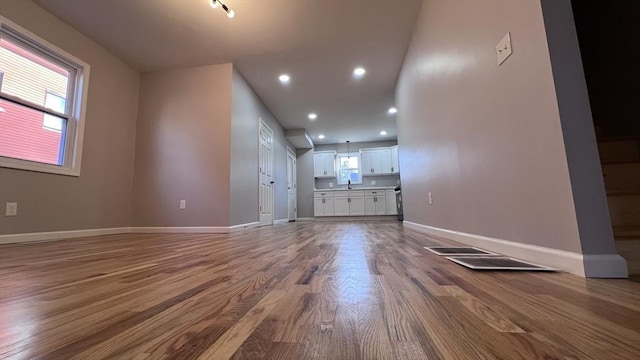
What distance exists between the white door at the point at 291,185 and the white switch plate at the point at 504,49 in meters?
5.97

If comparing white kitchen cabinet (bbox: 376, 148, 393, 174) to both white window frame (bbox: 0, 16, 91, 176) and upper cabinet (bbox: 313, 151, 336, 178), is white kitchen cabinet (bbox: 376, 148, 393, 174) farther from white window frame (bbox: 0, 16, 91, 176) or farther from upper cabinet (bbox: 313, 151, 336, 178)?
white window frame (bbox: 0, 16, 91, 176)

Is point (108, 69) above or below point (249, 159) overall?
above

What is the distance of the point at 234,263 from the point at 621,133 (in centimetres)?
255

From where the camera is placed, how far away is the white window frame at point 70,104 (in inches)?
99.4

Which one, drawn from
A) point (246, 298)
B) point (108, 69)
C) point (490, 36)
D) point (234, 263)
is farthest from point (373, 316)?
point (108, 69)

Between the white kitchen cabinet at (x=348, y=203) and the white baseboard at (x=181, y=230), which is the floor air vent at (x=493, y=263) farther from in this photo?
the white kitchen cabinet at (x=348, y=203)

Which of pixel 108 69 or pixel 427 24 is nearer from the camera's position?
pixel 427 24

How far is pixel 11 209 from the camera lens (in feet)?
7.72

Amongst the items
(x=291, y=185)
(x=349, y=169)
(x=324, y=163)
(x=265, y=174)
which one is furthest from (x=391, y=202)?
(x=265, y=174)

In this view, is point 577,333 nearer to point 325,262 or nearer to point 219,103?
point 325,262

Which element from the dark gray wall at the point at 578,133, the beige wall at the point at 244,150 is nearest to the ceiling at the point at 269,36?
the beige wall at the point at 244,150

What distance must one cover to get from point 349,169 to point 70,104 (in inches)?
259

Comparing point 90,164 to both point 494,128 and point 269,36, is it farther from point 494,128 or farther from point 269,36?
point 494,128

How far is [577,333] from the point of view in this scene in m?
0.48
